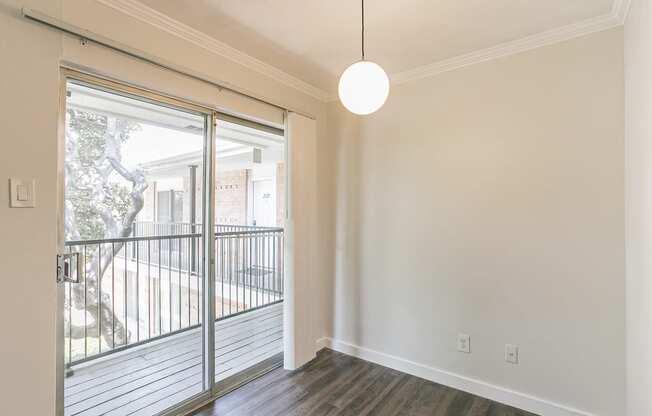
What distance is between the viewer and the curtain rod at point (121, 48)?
4.83 ft

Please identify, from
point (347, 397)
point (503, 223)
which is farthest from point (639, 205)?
point (347, 397)

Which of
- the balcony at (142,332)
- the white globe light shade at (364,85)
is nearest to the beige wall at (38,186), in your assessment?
the balcony at (142,332)

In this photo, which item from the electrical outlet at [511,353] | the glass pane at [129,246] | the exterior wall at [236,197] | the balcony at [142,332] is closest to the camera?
the glass pane at [129,246]

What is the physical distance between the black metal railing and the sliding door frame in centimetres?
10

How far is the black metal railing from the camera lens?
204 cm

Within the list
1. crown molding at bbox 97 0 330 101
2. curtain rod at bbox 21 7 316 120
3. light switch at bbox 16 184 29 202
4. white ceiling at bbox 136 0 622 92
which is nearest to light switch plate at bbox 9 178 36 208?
light switch at bbox 16 184 29 202

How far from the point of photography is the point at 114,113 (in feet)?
6.46

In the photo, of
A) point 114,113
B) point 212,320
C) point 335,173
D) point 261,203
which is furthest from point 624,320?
point 261,203

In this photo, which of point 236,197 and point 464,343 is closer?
point 464,343

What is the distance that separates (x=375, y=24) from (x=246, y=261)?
3.48 meters

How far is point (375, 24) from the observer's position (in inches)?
80.2

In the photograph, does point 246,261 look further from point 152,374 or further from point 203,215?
point 203,215

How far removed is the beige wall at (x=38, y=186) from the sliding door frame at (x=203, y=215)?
5 centimetres

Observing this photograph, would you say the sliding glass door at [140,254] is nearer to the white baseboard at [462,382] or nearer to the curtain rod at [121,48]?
the curtain rod at [121,48]
